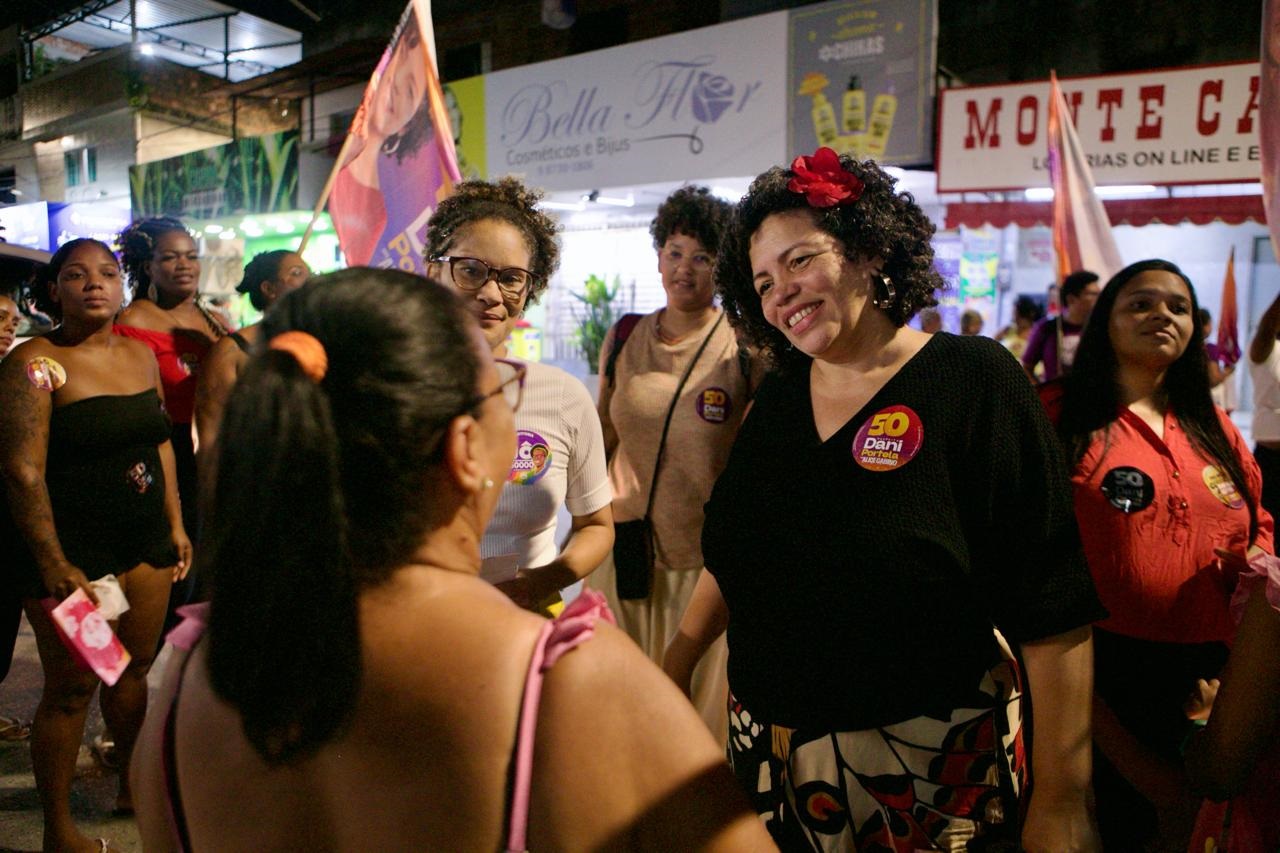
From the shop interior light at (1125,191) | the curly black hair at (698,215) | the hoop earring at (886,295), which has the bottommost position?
the hoop earring at (886,295)

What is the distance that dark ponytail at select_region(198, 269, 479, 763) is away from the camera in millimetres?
881

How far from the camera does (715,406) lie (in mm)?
3223

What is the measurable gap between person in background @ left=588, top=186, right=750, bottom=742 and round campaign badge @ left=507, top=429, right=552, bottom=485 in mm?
1082

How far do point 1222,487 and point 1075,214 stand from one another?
2.82 m

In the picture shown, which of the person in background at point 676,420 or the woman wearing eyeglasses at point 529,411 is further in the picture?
the person in background at point 676,420

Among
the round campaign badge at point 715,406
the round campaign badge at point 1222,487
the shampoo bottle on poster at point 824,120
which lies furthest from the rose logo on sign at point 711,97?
the round campaign badge at point 1222,487

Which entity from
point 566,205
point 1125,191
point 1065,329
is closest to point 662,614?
point 1065,329

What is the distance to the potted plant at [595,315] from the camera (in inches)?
370

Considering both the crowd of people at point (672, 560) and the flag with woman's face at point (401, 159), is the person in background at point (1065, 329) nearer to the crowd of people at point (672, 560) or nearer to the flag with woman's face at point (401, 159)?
the crowd of people at point (672, 560)

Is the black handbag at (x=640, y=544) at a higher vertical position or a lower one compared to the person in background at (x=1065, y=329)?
lower

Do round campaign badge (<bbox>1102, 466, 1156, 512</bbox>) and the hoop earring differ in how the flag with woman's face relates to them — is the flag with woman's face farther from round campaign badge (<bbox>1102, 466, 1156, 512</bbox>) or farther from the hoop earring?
round campaign badge (<bbox>1102, 466, 1156, 512</bbox>)

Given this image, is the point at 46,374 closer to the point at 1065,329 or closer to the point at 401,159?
the point at 401,159

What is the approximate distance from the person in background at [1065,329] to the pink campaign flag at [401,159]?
3.29 m

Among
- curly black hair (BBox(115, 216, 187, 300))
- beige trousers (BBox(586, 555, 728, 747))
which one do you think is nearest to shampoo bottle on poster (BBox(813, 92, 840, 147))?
curly black hair (BBox(115, 216, 187, 300))
